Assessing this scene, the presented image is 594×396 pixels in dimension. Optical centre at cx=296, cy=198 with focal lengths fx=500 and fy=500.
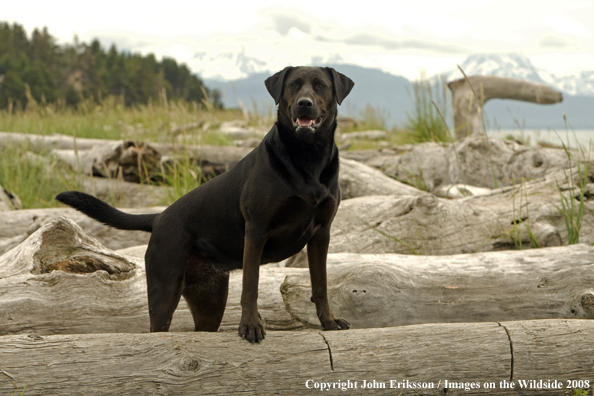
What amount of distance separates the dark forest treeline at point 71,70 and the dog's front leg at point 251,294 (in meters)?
50.7

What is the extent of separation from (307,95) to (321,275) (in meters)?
1.00

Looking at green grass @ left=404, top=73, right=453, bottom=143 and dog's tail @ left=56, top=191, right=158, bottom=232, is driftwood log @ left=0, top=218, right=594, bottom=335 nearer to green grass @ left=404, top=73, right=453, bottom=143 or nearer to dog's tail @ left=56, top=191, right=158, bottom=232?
dog's tail @ left=56, top=191, right=158, bottom=232

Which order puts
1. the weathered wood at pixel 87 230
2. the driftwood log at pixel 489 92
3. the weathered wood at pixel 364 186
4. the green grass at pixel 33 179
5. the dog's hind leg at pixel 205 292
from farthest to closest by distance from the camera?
1. the driftwood log at pixel 489 92
2. the green grass at pixel 33 179
3. the weathered wood at pixel 364 186
4. the weathered wood at pixel 87 230
5. the dog's hind leg at pixel 205 292

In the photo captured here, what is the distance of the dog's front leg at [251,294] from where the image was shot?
2.41 meters

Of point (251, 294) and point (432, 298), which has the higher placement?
point (251, 294)

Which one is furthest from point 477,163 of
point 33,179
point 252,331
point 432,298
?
point 33,179

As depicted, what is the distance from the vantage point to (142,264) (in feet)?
12.0

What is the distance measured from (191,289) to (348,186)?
3.64 m

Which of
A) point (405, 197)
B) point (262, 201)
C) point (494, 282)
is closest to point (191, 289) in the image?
point (262, 201)

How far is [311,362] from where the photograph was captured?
2.31 metres

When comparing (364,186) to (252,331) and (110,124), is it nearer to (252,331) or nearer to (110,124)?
(252,331)

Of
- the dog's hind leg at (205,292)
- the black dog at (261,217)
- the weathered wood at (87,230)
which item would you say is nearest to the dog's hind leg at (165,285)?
the black dog at (261,217)

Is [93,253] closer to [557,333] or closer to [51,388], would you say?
[51,388]

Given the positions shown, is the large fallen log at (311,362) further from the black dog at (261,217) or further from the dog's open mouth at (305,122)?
the dog's open mouth at (305,122)
